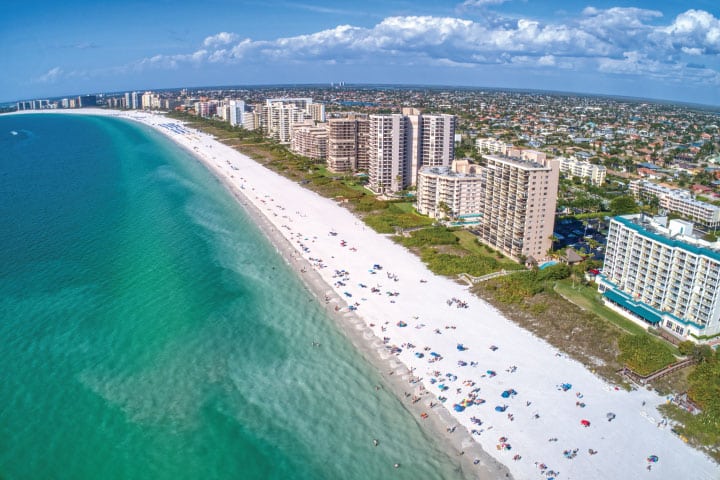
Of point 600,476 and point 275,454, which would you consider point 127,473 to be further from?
point 600,476

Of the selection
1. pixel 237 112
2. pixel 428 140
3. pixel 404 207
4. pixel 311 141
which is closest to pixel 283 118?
pixel 311 141

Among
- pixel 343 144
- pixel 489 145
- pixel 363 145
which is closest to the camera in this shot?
pixel 343 144

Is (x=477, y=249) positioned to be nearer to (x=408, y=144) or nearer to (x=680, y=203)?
(x=408, y=144)

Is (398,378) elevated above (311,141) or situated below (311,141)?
below

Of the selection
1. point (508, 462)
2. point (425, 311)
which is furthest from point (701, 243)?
point (508, 462)

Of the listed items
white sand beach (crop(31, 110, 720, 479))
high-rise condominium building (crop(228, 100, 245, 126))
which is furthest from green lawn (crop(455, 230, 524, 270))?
high-rise condominium building (crop(228, 100, 245, 126))

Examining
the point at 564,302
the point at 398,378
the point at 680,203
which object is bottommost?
the point at 398,378

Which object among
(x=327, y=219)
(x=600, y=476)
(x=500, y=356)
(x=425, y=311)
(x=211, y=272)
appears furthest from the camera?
(x=327, y=219)
